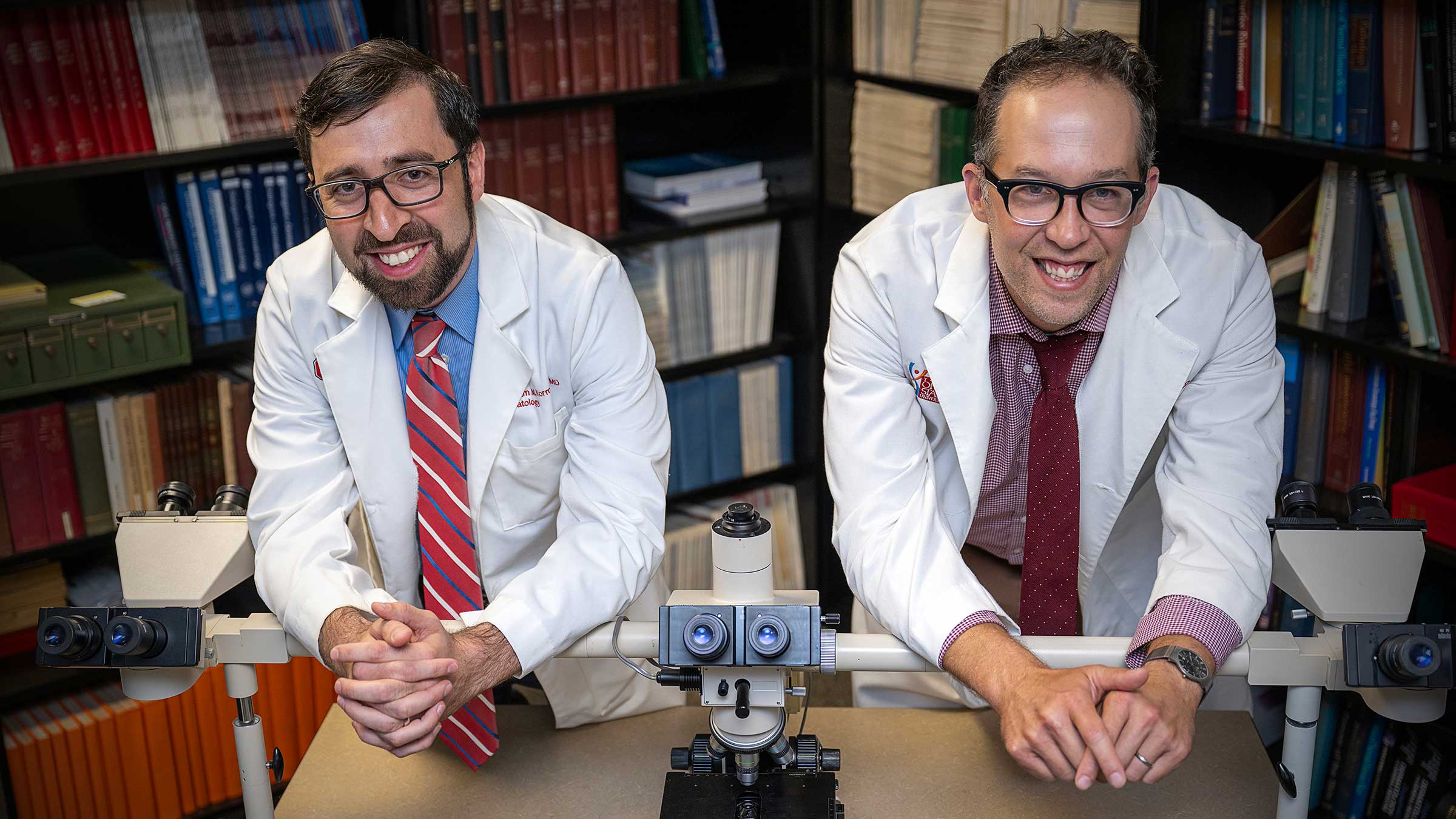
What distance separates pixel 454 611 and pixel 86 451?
108 cm

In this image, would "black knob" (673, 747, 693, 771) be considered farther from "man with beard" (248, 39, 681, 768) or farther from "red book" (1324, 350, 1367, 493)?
"red book" (1324, 350, 1367, 493)

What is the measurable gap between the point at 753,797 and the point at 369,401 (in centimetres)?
76

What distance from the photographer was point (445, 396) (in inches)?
68.1

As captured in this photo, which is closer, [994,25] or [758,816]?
[758,816]

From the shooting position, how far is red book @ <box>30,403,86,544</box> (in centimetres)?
239

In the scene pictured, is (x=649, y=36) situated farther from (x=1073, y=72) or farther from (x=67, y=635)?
(x=67, y=635)

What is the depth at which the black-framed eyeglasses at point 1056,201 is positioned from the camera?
1.51 meters

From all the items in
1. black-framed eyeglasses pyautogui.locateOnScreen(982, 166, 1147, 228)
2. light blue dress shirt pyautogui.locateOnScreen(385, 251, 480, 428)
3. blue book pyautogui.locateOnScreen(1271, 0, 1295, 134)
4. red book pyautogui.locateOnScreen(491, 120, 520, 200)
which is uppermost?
blue book pyautogui.locateOnScreen(1271, 0, 1295, 134)

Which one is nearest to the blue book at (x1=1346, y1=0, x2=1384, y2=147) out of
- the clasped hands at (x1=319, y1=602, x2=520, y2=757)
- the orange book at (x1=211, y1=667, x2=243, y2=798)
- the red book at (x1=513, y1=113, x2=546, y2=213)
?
the red book at (x1=513, y1=113, x2=546, y2=213)

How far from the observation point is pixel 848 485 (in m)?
1.66

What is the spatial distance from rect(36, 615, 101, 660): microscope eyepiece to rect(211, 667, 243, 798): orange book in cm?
126

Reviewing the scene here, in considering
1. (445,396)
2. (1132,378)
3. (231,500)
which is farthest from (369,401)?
(1132,378)

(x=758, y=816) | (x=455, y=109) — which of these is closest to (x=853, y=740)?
(x=758, y=816)

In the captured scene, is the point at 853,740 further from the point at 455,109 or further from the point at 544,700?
the point at 455,109
